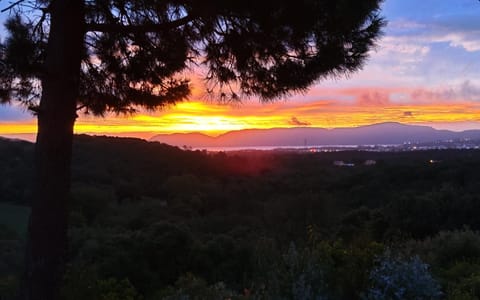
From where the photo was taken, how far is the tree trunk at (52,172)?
4.16m

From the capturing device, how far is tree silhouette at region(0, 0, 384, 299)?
4.19 m

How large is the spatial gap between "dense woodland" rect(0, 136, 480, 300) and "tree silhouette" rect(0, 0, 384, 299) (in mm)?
664

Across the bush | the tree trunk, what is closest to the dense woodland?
the bush

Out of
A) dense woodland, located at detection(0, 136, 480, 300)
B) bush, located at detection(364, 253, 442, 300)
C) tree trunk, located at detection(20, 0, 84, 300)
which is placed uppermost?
tree trunk, located at detection(20, 0, 84, 300)

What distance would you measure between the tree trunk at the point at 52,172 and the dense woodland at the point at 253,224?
51 centimetres

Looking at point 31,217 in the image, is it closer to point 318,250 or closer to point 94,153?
point 318,250

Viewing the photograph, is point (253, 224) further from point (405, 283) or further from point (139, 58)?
point (405, 283)

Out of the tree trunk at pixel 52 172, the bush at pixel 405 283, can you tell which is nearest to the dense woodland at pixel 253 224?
the bush at pixel 405 283

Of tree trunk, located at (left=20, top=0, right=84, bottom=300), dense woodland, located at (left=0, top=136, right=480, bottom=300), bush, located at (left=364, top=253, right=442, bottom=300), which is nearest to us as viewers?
bush, located at (left=364, top=253, right=442, bottom=300)

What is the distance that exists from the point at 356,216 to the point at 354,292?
18272 mm

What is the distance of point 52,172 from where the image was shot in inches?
164

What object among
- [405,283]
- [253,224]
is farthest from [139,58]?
[253,224]

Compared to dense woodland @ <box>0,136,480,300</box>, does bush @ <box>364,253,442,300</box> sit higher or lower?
higher

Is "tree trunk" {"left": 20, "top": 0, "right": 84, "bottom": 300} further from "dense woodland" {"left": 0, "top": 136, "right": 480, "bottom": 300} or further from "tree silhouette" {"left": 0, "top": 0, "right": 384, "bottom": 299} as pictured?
"dense woodland" {"left": 0, "top": 136, "right": 480, "bottom": 300}
